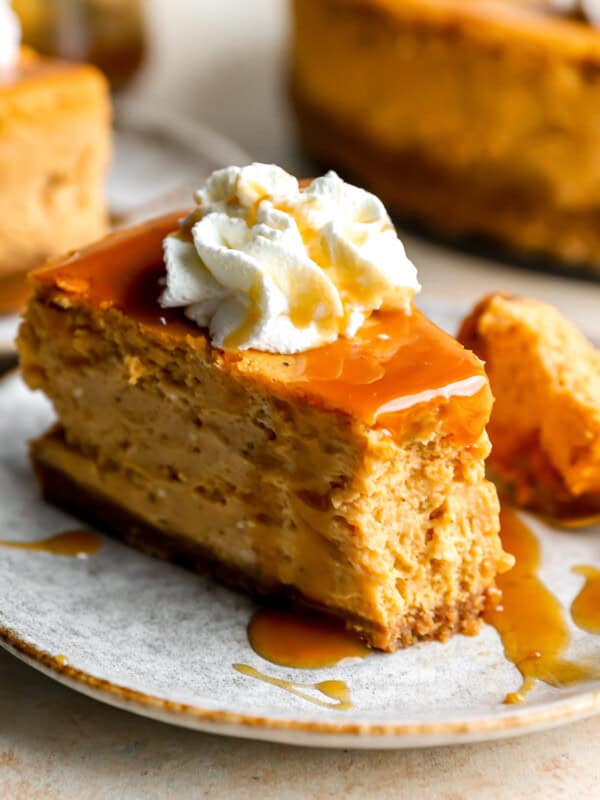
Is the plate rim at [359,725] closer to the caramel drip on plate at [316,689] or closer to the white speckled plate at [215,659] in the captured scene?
the white speckled plate at [215,659]

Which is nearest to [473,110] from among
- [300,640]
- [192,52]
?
[300,640]

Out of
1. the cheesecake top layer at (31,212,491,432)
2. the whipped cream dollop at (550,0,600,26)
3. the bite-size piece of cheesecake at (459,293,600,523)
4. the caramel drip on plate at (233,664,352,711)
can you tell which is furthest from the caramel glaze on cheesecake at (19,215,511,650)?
the whipped cream dollop at (550,0,600,26)

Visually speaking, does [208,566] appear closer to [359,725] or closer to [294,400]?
[294,400]

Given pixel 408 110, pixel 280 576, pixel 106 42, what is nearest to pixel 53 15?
pixel 106 42

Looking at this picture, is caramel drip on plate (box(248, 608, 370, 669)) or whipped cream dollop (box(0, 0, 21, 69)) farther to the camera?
whipped cream dollop (box(0, 0, 21, 69))

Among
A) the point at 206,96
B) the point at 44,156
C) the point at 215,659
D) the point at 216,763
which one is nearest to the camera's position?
the point at 216,763

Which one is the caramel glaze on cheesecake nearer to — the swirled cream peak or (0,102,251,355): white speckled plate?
the swirled cream peak
